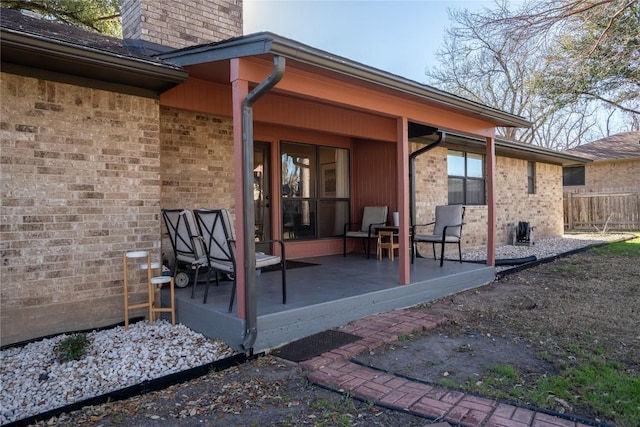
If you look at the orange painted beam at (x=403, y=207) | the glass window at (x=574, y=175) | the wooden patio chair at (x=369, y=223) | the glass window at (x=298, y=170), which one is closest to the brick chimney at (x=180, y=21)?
the glass window at (x=298, y=170)

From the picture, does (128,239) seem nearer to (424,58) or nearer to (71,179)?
(71,179)

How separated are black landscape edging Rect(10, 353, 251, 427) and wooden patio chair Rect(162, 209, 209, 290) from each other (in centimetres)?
118

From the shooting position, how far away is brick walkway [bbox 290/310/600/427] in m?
2.52

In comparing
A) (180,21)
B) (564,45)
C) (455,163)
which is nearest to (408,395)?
(180,21)

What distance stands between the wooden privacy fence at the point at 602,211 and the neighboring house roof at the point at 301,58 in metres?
14.7

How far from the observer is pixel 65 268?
4086 mm

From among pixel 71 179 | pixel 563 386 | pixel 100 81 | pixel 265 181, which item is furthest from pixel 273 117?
pixel 563 386

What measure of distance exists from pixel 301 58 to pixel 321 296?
237 cm

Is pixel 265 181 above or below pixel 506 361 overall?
above

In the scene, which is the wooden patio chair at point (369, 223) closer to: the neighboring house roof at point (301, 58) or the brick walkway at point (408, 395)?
the neighboring house roof at point (301, 58)

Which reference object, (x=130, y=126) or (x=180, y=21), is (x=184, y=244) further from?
(x=180, y=21)

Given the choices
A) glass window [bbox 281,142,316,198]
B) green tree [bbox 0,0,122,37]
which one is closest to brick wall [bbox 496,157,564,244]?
glass window [bbox 281,142,316,198]

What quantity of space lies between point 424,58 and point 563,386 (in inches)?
814

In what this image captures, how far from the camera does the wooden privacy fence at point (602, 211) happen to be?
16.6 meters
